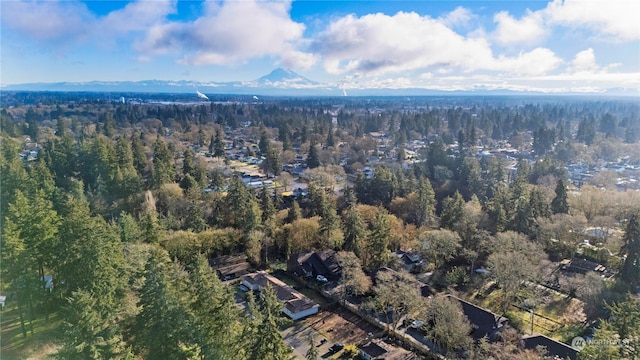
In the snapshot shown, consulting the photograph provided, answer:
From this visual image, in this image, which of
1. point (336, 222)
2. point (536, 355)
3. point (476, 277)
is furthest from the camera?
point (336, 222)

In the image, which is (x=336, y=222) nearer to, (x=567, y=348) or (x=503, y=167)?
(x=567, y=348)


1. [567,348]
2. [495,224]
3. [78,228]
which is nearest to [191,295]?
[78,228]

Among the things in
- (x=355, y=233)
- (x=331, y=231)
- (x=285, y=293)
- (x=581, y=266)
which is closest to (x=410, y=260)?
(x=355, y=233)

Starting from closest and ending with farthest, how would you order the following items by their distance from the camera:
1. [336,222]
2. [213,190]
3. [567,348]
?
[567,348]
[336,222]
[213,190]

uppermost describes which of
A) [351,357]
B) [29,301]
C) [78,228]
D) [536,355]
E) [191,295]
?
[78,228]

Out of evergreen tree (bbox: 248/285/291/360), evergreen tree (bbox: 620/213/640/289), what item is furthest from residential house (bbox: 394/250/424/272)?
evergreen tree (bbox: 248/285/291/360)

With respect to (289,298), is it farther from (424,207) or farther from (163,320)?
(424,207)

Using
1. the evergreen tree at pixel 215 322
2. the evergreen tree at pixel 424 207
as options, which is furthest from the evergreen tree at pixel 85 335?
the evergreen tree at pixel 424 207

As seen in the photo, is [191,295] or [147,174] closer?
[191,295]
